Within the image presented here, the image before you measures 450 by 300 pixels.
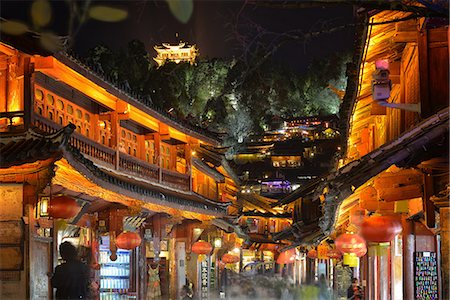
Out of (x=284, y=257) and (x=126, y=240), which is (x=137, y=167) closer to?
(x=126, y=240)

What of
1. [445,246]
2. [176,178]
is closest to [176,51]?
[176,178]

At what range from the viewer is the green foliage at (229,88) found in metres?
67.8

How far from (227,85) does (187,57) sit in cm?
2649

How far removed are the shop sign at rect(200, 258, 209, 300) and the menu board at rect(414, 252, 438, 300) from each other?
2112 cm

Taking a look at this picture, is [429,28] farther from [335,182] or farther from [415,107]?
[335,182]

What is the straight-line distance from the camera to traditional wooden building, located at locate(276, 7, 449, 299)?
33.2 ft

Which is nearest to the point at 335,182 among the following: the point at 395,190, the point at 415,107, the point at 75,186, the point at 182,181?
the point at 415,107

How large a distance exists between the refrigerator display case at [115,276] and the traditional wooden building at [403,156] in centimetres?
765

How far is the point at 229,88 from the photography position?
90.4 metres

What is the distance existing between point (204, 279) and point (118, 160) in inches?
639

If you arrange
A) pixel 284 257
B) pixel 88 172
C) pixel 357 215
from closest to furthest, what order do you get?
pixel 88 172, pixel 357 215, pixel 284 257

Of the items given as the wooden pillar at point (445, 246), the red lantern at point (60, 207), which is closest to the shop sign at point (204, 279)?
the red lantern at point (60, 207)

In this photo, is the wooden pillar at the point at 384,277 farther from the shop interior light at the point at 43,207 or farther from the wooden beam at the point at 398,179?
the shop interior light at the point at 43,207

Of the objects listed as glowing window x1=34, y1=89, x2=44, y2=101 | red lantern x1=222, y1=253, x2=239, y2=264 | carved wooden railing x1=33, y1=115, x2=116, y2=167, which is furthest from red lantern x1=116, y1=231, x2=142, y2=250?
red lantern x1=222, y1=253, x2=239, y2=264
